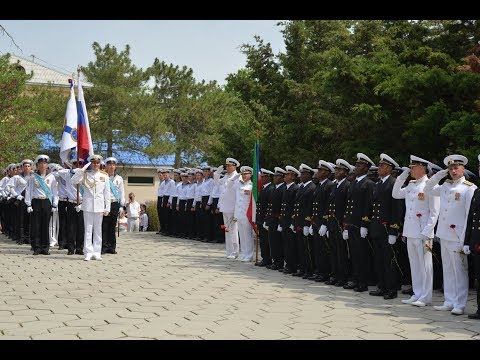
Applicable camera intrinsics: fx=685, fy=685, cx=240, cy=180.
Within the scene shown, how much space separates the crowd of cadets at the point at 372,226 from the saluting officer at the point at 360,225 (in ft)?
0.05

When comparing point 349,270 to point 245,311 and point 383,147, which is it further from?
point 383,147

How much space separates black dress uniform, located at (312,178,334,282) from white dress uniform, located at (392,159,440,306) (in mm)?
2133

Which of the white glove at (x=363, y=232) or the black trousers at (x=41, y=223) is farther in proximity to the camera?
the black trousers at (x=41, y=223)

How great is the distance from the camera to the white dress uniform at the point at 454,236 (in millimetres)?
9008

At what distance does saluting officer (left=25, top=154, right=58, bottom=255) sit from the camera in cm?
1562

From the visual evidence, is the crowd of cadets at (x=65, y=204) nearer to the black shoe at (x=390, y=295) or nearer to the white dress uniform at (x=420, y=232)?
the black shoe at (x=390, y=295)

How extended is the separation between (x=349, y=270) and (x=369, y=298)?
139cm

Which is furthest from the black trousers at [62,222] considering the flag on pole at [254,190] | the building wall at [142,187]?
the building wall at [142,187]

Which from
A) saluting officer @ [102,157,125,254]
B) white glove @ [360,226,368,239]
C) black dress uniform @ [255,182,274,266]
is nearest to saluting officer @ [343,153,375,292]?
white glove @ [360,226,368,239]

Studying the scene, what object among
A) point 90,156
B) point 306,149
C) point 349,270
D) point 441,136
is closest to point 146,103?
point 306,149

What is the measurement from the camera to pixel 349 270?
11484 mm

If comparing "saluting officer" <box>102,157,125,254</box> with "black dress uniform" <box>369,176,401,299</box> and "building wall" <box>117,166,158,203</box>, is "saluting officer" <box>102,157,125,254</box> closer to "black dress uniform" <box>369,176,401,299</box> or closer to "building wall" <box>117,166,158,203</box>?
"black dress uniform" <box>369,176,401,299</box>

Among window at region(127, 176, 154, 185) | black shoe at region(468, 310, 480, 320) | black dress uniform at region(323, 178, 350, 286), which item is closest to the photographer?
black shoe at region(468, 310, 480, 320)

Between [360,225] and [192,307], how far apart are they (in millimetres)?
3235
